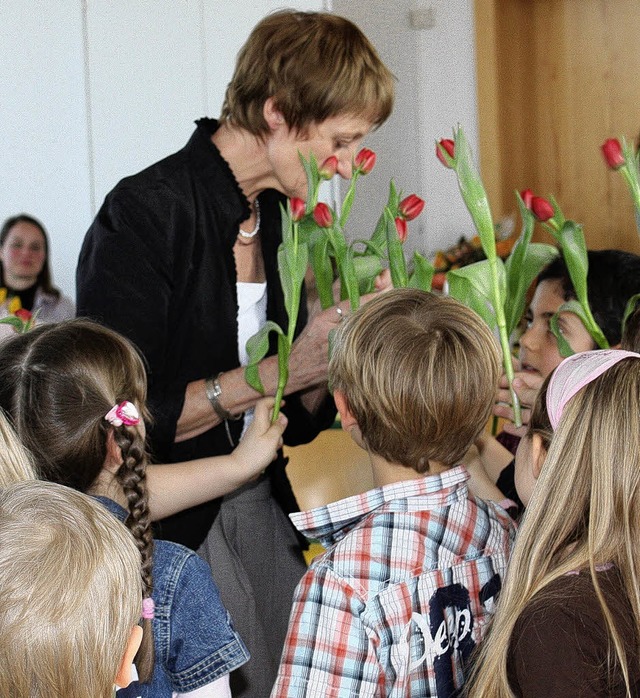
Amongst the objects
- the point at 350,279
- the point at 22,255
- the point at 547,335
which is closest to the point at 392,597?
the point at 350,279

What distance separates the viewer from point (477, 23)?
4.52m

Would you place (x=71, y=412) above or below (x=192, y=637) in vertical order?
above

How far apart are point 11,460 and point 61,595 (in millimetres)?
297

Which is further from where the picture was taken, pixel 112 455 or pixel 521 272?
pixel 521 272

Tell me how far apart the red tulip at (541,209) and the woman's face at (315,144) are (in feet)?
0.99

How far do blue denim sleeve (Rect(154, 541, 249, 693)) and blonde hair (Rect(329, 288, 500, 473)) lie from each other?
27cm

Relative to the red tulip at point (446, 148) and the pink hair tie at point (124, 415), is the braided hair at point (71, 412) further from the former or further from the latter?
the red tulip at point (446, 148)

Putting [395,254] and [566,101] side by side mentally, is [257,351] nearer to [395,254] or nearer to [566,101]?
[395,254]

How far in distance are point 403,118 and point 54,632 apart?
13.2 feet

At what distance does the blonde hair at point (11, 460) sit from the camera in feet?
3.47

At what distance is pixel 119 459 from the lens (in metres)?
1.29

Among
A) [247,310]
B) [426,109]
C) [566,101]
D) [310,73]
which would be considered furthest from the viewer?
[426,109]

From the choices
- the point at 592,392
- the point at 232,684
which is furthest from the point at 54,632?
the point at 232,684

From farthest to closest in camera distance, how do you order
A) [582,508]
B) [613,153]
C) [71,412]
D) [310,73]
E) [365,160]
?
[310,73], [365,160], [613,153], [71,412], [582,508]
